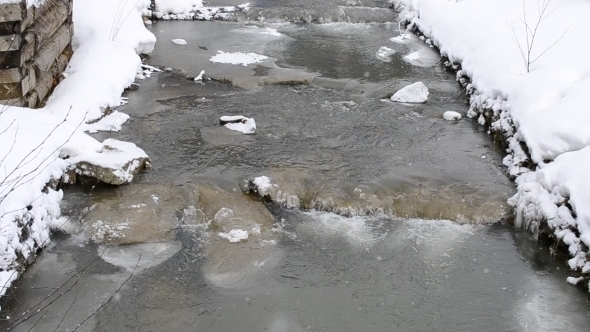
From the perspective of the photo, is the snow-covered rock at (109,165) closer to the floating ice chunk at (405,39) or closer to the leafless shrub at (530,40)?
the leafless shrub at (530,40)

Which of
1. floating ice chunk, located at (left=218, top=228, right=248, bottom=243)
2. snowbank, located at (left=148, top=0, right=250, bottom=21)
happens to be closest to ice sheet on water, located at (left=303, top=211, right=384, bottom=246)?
floating ice chunk, located at (left=218, top=228, right=248, bottom=243)

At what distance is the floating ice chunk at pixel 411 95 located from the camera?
10.9 m

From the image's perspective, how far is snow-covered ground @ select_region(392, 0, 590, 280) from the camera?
24.1 feet

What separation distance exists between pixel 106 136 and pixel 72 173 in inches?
54.7

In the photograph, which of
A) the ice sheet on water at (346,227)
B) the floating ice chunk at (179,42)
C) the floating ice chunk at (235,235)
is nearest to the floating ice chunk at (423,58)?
the floating ice chunk at (179,42)

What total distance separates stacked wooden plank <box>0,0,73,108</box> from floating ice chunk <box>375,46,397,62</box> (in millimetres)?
6510

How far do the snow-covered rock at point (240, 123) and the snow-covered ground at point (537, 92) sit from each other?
153 inches

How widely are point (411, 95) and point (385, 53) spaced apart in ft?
10.00

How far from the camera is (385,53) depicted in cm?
1367

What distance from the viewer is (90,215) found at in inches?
283

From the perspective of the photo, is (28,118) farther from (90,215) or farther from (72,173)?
Answer: (90,215)

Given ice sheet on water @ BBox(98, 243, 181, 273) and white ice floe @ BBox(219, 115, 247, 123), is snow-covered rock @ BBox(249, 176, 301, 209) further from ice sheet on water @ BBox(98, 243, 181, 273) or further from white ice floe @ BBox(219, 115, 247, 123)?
white ice floe @ BBox(219, 115, 247, 123)

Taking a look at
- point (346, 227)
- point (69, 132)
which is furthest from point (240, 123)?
point (346, 227)

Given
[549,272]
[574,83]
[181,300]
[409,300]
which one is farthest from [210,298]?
[574,83]
